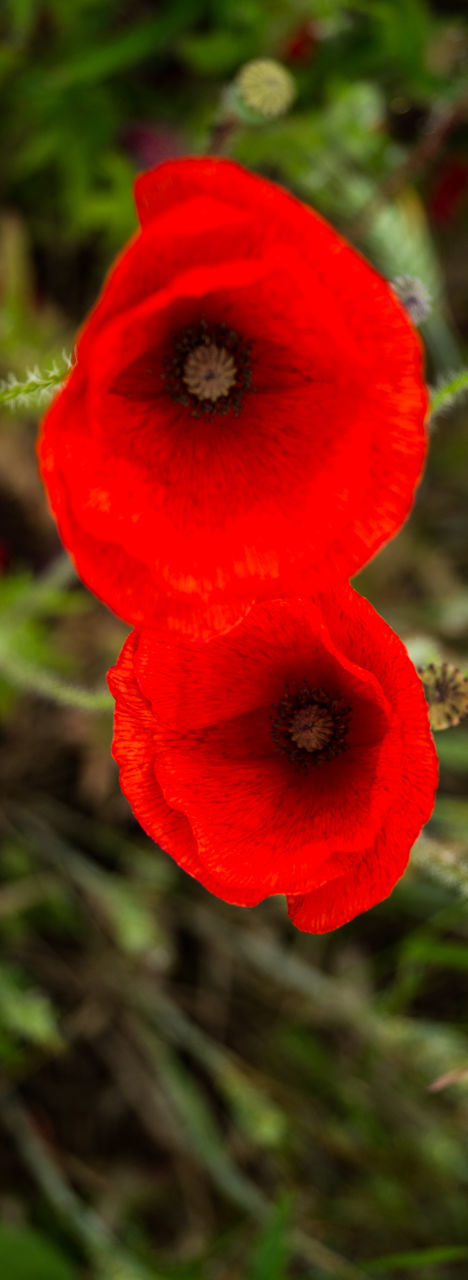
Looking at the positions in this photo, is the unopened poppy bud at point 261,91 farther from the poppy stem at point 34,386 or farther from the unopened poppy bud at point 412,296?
the poppy stem at point 34,386

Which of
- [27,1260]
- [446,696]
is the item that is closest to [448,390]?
[446,696]

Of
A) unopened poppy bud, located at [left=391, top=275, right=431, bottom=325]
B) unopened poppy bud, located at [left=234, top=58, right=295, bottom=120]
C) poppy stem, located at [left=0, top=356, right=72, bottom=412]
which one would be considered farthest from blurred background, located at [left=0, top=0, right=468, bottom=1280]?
poppy stem, located at [left=0, top=356, right=72, bottom=412]

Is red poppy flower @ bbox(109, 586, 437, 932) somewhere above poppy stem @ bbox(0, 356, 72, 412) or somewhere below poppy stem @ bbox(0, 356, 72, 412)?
below

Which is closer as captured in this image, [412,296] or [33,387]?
[33,387]

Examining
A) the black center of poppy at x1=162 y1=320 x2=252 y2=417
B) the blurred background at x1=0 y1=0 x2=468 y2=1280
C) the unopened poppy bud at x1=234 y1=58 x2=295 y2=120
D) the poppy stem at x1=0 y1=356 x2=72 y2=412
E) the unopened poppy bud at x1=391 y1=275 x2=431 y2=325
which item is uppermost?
the poppy stem at x1=0 y1=356 x2=72 y2=412

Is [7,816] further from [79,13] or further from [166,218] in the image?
[166,218]

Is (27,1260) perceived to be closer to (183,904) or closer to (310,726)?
(183,904)

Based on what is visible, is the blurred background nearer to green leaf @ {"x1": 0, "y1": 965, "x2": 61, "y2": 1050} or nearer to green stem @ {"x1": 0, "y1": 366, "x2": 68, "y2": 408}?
green leaf @ {"x1": 0, "y1": 965, "x2": 61, "y2": 1050}
